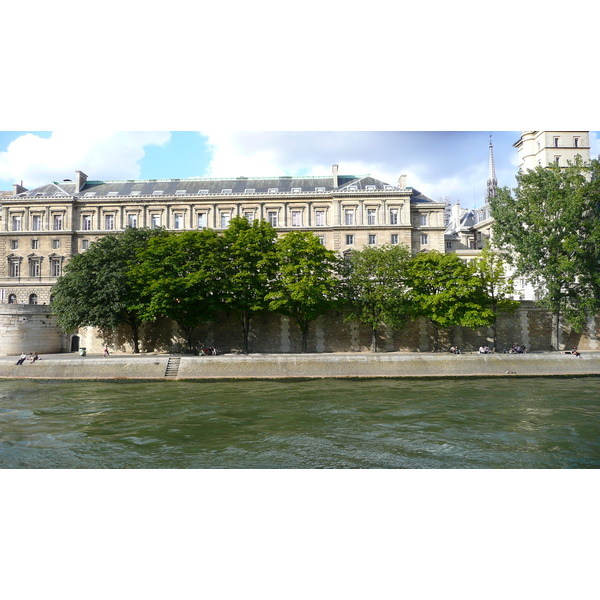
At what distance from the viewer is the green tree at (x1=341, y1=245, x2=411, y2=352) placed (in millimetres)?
30984

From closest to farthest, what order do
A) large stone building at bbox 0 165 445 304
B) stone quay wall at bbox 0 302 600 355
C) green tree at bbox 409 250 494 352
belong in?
1. green tree at bbox 409 250 494 352
2. stone quay wall at bbox 0 302 600 355
3. large stone building at bbox 0 165 445 304

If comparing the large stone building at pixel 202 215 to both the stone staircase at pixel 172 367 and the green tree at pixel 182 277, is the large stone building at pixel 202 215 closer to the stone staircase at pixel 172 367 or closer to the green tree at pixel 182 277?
the green tree at pixel 182 277

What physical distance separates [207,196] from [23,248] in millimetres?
18958

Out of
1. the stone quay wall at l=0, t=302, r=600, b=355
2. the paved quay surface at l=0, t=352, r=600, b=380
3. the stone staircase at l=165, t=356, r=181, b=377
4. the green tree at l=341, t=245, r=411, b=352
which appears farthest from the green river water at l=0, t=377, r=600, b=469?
the stone quay wall at l=0, t=302, r=600, b=355

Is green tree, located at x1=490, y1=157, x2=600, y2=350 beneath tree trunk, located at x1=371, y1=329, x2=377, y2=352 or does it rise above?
above

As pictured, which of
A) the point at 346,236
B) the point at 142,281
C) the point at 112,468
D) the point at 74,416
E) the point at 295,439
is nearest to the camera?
the point at 112,468

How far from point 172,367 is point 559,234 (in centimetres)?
2513

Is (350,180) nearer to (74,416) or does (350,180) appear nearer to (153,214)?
(153,214)

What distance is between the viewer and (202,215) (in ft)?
160

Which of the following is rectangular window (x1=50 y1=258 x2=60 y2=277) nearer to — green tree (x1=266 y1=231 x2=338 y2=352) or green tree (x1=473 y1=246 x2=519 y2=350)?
green tree (x1=266 y1=231 x2=338 y2=352)

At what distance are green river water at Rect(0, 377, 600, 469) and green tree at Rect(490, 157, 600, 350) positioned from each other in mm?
8404

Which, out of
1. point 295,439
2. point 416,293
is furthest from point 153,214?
point 295,439

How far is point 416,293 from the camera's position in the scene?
3117 cm

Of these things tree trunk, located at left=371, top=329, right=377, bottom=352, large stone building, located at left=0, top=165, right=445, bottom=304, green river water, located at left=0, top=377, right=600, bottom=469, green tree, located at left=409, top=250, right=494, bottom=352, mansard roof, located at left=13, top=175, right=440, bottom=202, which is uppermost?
mansard roof, located at left=13, top=175, right=440, bottom=202
